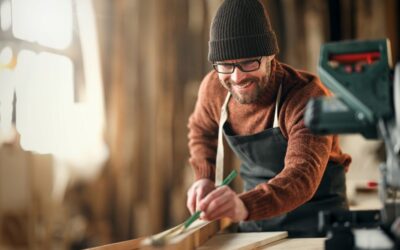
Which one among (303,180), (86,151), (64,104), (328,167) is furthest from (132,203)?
(303,180)

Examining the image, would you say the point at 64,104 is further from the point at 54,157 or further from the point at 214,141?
the point at 214,141

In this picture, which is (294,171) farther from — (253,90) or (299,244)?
(253,90)

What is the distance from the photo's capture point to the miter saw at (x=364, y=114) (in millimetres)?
1232

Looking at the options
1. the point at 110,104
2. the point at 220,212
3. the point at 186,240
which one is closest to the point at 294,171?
the point at 220,212

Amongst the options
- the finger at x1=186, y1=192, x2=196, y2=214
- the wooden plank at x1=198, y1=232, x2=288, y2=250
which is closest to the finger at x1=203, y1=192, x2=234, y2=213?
the wooden plank at x1=198, y1=232, x2=288, y2=250

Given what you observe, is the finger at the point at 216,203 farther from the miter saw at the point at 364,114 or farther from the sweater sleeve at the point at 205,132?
the sweater sleeve at the point at 205,132

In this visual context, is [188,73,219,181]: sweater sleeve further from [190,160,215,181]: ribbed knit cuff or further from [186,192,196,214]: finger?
[186,192,196,214]: finger

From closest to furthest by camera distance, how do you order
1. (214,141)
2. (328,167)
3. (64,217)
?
(328,167) < (214,141) < (64,217)

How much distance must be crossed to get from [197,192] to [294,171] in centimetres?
31

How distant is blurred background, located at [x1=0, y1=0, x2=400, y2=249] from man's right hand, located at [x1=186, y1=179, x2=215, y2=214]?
639 mm

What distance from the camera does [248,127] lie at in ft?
6.86

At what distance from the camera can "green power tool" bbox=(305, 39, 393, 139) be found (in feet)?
4.17

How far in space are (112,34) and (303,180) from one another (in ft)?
3.94

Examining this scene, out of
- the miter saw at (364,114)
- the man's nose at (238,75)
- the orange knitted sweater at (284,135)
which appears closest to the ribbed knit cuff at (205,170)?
the orange knitted sweater at (284,135)
